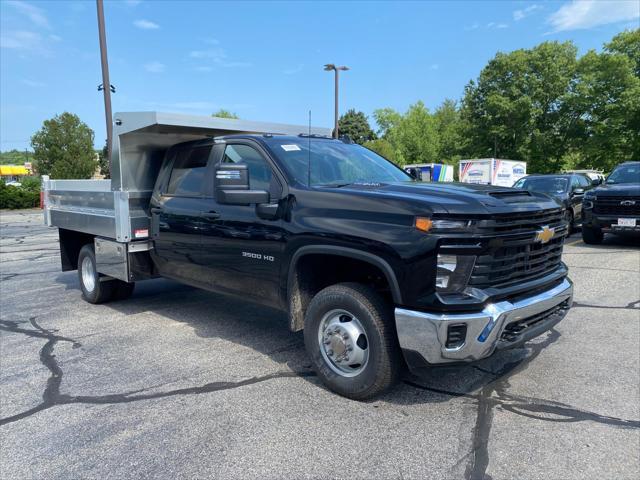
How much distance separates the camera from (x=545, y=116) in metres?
36.5

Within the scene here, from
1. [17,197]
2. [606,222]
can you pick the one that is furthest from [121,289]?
[17,197]

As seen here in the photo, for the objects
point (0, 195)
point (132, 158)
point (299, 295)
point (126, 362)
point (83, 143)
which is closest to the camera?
point (299, 295)

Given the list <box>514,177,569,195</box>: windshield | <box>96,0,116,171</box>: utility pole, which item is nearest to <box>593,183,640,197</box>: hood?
<box>514,177,569,195</box>: windshield

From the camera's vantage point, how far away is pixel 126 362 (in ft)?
14.7

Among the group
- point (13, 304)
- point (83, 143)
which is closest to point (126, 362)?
point (13, 304)

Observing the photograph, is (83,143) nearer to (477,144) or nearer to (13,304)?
(477,144)

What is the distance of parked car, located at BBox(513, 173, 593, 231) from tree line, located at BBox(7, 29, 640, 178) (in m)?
18.0

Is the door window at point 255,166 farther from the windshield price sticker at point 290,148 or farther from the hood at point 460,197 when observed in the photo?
the hood at point 460,197

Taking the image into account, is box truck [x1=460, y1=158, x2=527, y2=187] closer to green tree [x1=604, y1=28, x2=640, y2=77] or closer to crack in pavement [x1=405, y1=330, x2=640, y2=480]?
green tree [x1=604, y1=28, x2=640, y2=77]

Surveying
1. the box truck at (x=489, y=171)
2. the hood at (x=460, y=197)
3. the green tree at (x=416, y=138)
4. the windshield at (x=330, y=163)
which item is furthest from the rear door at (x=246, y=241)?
the green tree at (x=416, y=138)

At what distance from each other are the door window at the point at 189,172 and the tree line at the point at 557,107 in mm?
32907

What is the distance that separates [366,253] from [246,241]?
4.49ft

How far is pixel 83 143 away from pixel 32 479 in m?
39.4

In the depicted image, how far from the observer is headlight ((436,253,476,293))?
3039 millimetres
